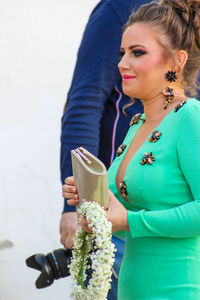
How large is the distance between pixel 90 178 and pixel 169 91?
45 centimetres

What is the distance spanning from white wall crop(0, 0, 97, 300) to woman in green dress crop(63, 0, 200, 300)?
7.38ft

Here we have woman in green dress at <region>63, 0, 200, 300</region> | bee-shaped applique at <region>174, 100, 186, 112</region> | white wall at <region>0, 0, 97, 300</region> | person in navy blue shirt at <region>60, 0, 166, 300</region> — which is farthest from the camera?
white wall at <region>0, 0, 97, 300</region>

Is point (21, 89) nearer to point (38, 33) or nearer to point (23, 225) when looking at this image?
point (38, 33)

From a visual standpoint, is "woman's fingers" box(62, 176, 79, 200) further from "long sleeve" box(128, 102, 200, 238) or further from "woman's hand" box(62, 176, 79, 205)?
"long sleeve" box(128, 102, 200, 238)

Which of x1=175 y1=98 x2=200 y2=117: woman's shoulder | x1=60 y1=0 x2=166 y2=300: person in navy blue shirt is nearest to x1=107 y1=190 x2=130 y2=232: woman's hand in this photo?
x1=175 y1=98 x2=200 y2=117: woman's shoulder

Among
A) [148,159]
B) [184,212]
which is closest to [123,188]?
[148,159]

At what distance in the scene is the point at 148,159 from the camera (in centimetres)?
157

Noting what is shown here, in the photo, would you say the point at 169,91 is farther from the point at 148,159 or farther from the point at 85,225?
the point at 85,225

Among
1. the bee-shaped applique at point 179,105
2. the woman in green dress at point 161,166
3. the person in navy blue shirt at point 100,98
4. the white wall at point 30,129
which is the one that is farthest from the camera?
the white wall at point 30,129

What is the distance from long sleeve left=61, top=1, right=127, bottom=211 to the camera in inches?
89.8

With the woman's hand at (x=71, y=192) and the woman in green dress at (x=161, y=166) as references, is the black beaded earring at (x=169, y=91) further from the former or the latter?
the woman's hand at (x=71, y=192)

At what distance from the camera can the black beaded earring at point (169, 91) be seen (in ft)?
5.57

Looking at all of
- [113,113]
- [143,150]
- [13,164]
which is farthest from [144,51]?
[13,164]

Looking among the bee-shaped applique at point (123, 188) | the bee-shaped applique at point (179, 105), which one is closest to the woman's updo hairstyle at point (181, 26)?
the bee-shaped applique at point (179, 105)
